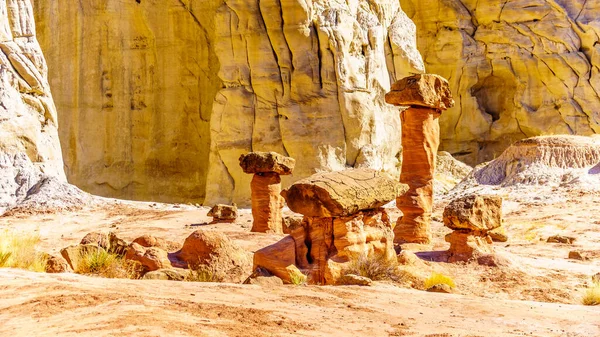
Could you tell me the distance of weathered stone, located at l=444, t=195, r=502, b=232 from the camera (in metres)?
12.9

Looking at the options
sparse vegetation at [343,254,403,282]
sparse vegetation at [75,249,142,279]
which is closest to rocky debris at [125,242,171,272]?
sparse vegetation at [75,249,142,279]

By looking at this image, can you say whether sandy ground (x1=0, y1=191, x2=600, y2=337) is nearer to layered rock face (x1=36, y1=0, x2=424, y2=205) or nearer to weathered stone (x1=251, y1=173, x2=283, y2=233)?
weathered stone (x1=251, y1=173, x2=283, y2=233)

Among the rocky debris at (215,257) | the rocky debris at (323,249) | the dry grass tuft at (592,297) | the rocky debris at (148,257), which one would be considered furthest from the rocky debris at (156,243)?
the dry grass tuft at (592,297)

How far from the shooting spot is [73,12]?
2800 cm

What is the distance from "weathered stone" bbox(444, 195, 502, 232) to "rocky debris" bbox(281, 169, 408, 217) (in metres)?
1.79

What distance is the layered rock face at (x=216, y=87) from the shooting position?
25.4 meters

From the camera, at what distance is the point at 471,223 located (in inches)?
508

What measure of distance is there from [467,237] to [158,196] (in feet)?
56.9

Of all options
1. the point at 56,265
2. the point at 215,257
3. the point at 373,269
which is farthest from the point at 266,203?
the point at 56,265

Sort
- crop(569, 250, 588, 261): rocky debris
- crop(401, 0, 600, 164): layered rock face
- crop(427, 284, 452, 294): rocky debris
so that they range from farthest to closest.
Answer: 1. crop(401, 0, 600, 164): layered rock face
2. crop(569, 250, 588, 261): rocky debris
3. crop(427, 284, 452, 294): rocky debris

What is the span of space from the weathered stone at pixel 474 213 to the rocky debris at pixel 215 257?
341 cm

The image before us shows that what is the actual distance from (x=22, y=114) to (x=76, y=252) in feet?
35.3

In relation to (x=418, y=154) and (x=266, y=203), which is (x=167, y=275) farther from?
(x=266, y=203)

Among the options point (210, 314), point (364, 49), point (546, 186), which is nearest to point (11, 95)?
point (364, 49)
